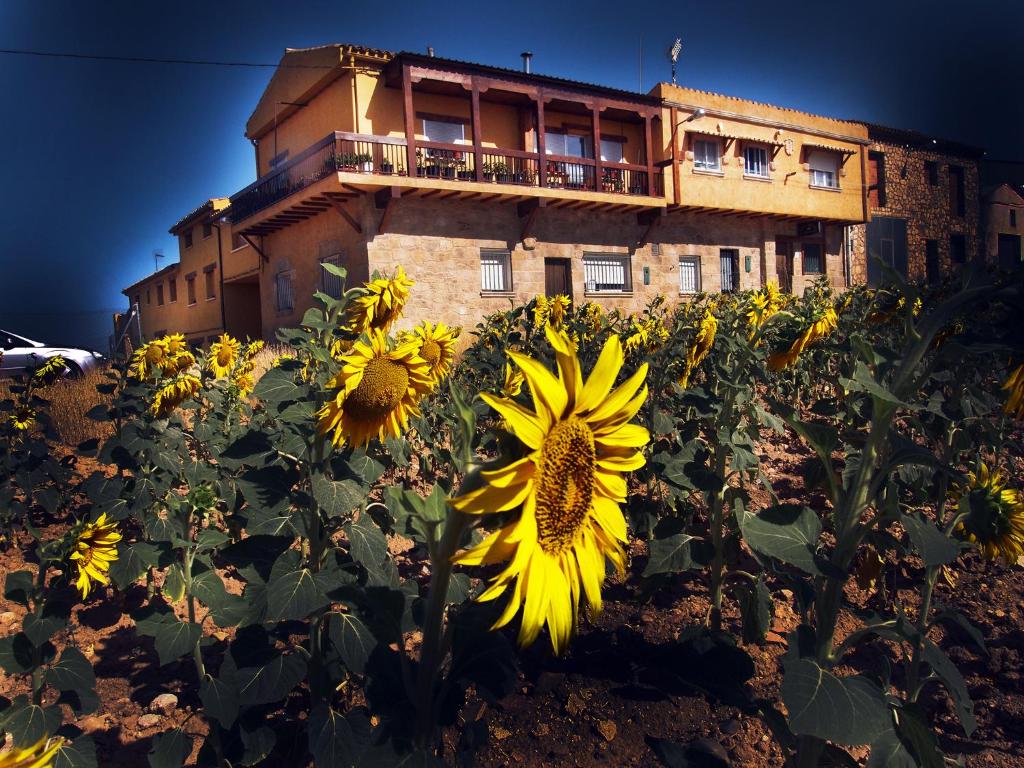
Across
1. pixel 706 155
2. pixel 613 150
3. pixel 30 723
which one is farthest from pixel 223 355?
pixel 706 155

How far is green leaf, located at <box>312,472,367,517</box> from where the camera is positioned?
158 centimetres

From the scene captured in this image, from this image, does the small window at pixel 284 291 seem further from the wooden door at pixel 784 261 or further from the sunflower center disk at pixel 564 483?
the sunflower center disk at pixel 564 483

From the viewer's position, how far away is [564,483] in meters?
0.93

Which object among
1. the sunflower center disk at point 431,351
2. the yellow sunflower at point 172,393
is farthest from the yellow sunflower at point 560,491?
the yellow sunflower at point 172,393

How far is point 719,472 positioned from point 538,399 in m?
1.90

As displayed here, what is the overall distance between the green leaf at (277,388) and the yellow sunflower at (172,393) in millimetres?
1278

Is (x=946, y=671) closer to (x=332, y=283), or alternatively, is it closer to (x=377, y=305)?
(x=377, y=305)

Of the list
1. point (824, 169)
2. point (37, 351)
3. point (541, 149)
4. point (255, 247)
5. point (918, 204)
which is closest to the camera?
point (37, 351)

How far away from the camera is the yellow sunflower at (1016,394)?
1.26 m

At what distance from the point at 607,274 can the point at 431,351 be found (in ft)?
48.6

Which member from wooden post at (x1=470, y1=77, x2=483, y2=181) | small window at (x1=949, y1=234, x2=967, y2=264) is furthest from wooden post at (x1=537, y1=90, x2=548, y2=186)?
small window at (x1=949, y1=234, x2=967, y2=264)

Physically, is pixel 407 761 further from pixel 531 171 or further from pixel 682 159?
pixel 682 159

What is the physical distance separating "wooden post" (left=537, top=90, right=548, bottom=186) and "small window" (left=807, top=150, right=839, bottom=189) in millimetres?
10263

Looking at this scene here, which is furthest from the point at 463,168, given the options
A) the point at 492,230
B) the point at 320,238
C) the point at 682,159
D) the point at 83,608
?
the point at 83,608
